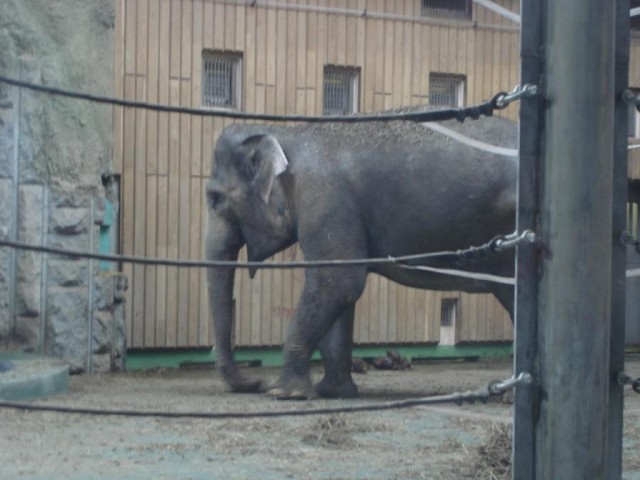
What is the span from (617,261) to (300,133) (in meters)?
6.23

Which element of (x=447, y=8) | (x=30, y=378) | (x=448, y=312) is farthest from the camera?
(x=448, y=312)

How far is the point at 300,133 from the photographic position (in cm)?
915

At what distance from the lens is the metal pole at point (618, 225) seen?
3004mm

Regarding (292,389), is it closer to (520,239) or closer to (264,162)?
(264,162)

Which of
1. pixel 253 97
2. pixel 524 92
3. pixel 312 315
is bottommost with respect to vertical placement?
pixel 312 315

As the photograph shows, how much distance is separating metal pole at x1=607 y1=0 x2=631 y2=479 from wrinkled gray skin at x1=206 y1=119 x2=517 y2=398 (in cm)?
569

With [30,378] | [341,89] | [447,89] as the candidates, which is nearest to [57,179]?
[30,378]

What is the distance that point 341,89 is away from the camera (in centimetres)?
1226

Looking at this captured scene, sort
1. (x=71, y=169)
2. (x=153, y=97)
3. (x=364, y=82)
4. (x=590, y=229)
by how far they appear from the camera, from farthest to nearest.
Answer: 1. (x=364, y=82)
2. (x=153, y=97)
3. (x=71, y=169)
4. (x=590, y=229)

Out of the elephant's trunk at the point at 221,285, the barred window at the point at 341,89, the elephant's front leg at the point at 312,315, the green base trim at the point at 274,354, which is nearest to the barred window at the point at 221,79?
the barred window at the point at 341,89

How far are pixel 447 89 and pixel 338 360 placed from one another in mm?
4243

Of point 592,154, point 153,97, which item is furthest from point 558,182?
point 153,97

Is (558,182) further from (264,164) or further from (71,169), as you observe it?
(71,169)

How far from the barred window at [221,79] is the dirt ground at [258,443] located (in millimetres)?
3563
